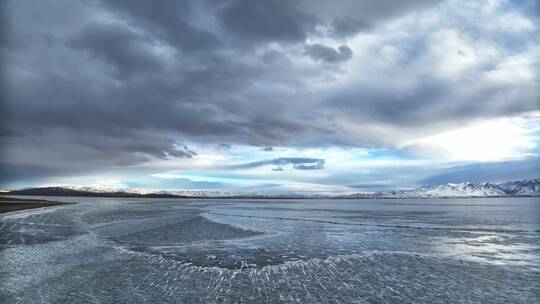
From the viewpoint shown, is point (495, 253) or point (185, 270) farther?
point (495, 253)

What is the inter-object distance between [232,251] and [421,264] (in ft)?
37.3

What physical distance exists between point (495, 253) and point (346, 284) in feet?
43.6

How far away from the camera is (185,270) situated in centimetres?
1805

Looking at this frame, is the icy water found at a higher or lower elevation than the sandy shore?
lower

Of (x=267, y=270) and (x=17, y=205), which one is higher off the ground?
(x=17, y=205)

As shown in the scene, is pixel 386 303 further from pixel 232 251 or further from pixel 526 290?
pixel 232 251

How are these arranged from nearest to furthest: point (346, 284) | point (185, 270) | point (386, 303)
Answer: point (386, 303) → point (346, 284) → point (185, 270)

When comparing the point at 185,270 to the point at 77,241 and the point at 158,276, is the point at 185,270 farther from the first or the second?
the point at 77,241

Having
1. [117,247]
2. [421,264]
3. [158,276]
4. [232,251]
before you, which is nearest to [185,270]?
[158,276]

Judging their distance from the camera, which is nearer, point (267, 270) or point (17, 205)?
point (267, 270)

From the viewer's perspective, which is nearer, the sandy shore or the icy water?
the icy water

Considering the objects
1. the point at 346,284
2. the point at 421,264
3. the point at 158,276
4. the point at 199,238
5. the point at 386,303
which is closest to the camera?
the point at 386,303

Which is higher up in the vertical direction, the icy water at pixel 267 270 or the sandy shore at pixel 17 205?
the sandy shore at pixel 17 205

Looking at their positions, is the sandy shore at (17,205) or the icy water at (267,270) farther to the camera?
the sandy shore at (17,205)
